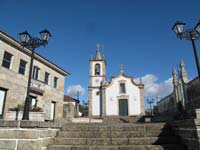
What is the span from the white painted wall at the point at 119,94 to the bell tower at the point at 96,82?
72.5 inches

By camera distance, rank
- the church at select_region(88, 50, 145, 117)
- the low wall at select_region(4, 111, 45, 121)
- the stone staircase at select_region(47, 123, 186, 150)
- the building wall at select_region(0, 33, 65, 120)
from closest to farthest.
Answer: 1. the stone staircase at select_region(47, 123, 186, 150)
2. the low wall at select_region(4, 111, 45, 121)
3. the building wall at select_region(0, 33, 65, 120)
4. the church at select_region(88, 50, 145, 117)

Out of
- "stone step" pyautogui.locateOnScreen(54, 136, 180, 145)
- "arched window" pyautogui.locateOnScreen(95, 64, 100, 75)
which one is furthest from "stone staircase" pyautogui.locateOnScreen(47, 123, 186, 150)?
"arched window" pyautogui.locateOnScreen(95, 64, 100, 75)

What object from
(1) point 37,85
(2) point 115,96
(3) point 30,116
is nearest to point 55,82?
(1) point 37,85

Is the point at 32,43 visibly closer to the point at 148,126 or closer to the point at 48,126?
the point at 48,126

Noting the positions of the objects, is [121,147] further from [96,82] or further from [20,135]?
[96,82]

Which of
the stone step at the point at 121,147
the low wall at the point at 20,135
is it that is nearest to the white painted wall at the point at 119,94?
the stone step at the point at 121,147

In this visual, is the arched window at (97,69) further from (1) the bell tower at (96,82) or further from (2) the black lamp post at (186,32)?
(2) the black lamp post at (186,32)

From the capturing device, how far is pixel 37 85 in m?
15.4

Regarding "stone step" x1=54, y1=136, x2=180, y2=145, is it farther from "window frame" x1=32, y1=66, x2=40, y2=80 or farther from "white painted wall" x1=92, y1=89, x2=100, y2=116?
"white painted wall" x1=92, y1=89, x2=100, y2=116

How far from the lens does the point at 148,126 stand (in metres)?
6.34

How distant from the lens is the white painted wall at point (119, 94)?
29281mm

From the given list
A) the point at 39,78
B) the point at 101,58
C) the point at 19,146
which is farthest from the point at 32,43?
the point at 101,58

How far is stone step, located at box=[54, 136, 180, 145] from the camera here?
5.36m

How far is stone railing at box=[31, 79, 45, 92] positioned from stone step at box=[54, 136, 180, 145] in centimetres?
1032
